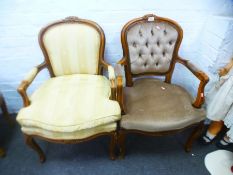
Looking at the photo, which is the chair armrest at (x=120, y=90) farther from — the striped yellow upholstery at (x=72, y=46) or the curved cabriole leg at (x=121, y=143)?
the striped yellow upholstery at (x=72, y=46)

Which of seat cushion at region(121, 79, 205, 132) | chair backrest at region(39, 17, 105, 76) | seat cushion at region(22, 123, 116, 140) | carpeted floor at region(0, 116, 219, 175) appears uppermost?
chair backrest at region(39, 17, 105, 76)

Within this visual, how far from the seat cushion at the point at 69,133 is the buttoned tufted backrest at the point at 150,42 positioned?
0.50 meters

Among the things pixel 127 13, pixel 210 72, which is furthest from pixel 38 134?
pixel 210 72

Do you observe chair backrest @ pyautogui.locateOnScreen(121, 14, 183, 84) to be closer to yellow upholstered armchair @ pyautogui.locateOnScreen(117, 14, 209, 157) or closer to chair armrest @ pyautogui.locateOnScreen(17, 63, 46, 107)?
yellow upholstered armchair @ pyautogui.locateOnScreen(117, 14, 209, 157)

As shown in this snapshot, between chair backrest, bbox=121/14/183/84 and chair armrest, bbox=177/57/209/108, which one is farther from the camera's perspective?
chair backrest, bbox=121/14/183/84

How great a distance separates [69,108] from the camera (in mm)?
1182

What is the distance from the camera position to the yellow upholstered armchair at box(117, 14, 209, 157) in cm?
122

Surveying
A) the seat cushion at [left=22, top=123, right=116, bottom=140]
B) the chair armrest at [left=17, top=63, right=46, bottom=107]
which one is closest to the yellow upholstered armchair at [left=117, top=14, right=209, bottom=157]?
the seat cushion at [left=22, top=123, right=116, bottom=140]

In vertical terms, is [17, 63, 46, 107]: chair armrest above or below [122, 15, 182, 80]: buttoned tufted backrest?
below

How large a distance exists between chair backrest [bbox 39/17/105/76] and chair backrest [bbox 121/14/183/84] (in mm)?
201

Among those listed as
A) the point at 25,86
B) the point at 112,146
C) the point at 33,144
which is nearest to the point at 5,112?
the point at 33,144

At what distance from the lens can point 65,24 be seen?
1390 millimetres

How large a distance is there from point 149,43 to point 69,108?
72cm

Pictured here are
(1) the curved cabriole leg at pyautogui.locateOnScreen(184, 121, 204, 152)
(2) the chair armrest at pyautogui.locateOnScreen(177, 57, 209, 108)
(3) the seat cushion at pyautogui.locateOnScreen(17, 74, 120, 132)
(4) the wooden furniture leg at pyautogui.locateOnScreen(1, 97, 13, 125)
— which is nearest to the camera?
(3) the seat cushion at pyautogui.locateOnScreen(17, 74, 120, 132)
